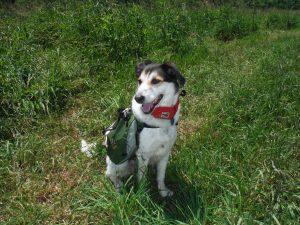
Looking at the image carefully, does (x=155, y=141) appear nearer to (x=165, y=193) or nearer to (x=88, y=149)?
(x=165, y=193)

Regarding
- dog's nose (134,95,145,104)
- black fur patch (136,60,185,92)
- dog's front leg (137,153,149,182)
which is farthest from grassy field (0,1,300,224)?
black fur patch (136,60,185,92)

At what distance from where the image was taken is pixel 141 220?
2738 millimetres

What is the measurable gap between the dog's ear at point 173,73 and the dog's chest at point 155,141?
15.2 inches

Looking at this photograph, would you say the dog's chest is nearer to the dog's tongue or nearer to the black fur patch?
the dog's tongue

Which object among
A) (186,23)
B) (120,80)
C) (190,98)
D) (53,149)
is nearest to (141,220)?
(53,149)

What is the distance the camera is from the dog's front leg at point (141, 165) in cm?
297

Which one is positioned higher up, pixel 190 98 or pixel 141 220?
pixel 141 220

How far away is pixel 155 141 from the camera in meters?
2.91

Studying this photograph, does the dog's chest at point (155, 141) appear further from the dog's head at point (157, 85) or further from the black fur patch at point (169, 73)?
the black fur patch at point (169, 73)

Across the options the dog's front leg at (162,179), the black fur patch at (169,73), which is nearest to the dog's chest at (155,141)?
the dog's front leg at (162,179)

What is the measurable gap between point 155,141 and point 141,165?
0.81 ft

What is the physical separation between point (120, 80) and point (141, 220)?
10.5ft

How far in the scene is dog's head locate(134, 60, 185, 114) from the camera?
9.16ft

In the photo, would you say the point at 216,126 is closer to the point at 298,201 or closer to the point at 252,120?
the point at 252,120
